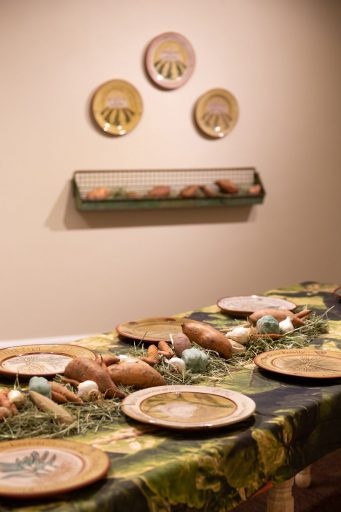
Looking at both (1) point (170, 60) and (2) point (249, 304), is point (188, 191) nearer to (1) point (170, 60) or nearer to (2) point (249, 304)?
(1) point (170, 60)

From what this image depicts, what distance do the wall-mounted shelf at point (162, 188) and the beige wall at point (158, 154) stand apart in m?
0.07

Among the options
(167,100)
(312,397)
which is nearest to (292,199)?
(167,100)

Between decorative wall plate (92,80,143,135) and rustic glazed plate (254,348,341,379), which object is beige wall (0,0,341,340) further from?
rustic glazed plate (254,348,341,379)

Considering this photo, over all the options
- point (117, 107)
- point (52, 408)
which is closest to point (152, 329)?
point (52, 408)

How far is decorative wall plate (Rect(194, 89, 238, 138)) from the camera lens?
189 inches

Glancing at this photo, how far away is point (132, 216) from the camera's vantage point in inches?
187

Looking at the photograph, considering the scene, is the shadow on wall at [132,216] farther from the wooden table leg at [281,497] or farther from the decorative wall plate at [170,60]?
the wooden table leg at [281,497]

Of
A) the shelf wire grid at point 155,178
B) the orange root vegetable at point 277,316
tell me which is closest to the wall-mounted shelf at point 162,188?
the shelf wire grid at point 155,178

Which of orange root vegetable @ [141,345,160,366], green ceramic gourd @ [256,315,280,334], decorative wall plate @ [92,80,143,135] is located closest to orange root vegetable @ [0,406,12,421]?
orange root vegetable @ [141,345,160,366]

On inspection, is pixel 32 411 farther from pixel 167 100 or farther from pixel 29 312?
pixel 167 100

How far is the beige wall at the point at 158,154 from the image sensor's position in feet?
14.4

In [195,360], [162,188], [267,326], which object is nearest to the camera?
[195,360]

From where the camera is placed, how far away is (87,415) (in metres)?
1.50

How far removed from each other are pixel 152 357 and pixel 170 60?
315cm
